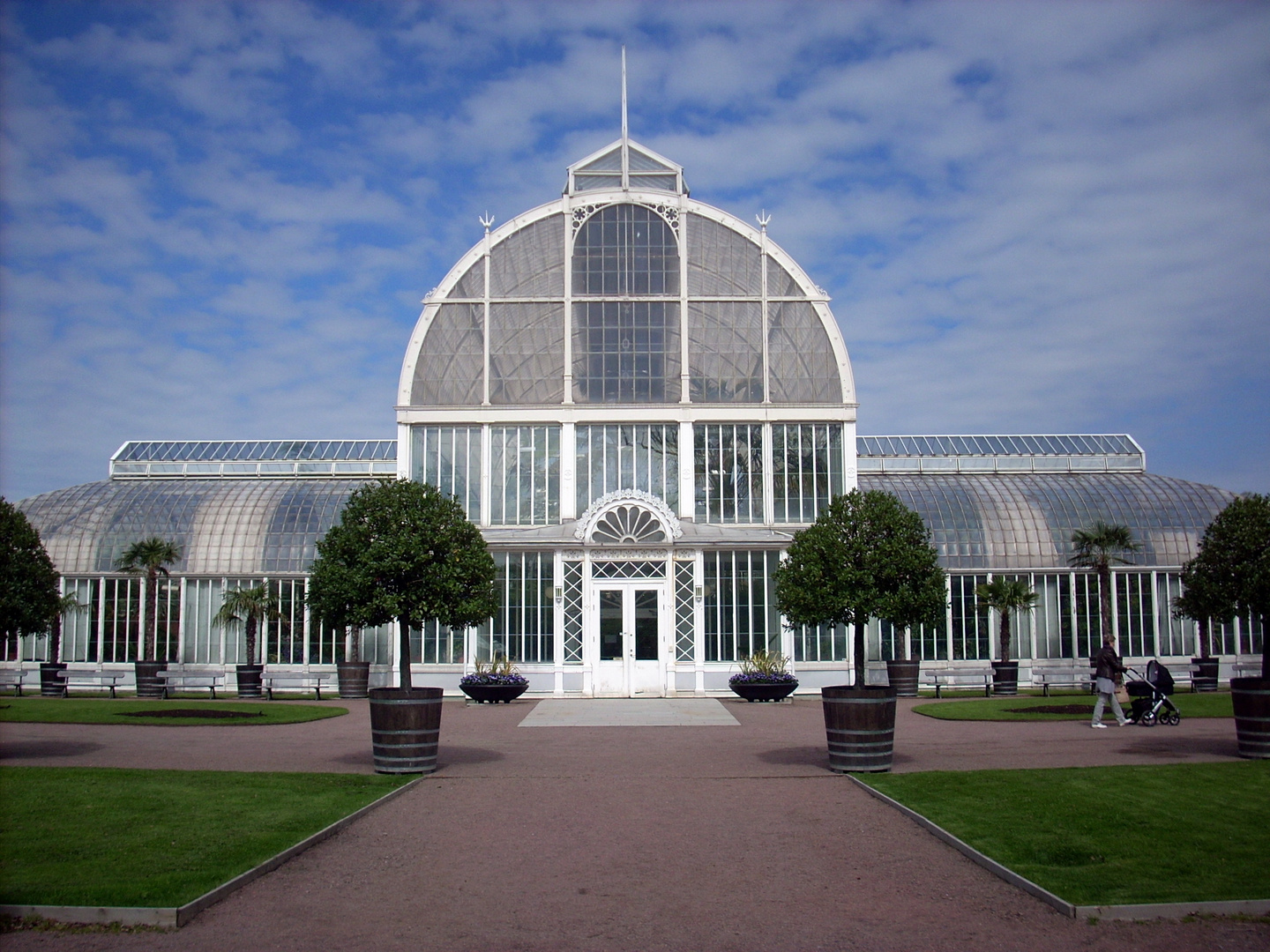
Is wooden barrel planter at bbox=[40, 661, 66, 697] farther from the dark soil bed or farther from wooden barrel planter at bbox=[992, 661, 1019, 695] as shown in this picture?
wooden barrel planter at bbox=[992, 661, 1019, 695]

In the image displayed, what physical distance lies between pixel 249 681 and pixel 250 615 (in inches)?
93.5

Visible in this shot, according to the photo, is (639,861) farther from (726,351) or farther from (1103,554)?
(1103,554)

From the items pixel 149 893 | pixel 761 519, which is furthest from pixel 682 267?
pixel 149 893

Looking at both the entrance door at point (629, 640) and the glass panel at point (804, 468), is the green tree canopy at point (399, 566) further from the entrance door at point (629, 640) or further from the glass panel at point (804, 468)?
the glass panel at point (804, 468)

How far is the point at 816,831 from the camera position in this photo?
A: 12.4m

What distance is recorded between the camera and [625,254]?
34.1m

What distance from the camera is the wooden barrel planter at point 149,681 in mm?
32219

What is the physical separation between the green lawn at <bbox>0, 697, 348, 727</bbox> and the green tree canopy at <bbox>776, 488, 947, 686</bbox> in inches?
539

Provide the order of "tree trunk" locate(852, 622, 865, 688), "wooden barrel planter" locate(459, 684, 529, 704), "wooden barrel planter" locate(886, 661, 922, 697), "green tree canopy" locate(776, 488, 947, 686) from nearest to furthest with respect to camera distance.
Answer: "green tree canopy" locate(776, 488, 947, 686) → "tree trunk" locate(852, 622, 865, 688) → "wooden barrel planter" locate(459, 684, 529, 704) → "wooden barrel planter" locate(886, 661, 922, 697)

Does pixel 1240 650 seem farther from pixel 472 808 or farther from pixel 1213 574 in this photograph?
pixel 472 808

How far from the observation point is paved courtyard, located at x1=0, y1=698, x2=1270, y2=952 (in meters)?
8.58

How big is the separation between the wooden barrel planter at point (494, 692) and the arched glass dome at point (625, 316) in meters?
9.07

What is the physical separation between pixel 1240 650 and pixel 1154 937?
3347 centimetres

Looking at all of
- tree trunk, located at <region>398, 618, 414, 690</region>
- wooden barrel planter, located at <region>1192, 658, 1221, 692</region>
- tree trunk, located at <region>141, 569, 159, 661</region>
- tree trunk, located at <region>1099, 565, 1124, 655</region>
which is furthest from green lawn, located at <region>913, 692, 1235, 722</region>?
tree trunk, located at <region>141, 569, 159, 661</region>
